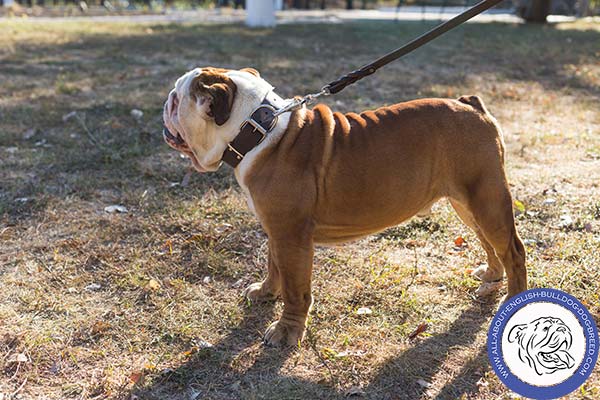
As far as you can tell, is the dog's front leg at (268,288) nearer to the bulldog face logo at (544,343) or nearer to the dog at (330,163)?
the dog at (330,163)

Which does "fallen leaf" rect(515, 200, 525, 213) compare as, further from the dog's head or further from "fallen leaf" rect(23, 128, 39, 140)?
"fallen leaf" rect(23, 128, 39, 140)

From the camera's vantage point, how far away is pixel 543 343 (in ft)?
9.77

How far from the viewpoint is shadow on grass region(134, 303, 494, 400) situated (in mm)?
3375

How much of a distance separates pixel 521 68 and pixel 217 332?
29.6 feet

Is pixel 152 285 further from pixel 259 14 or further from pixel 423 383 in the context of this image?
pixel 259 14

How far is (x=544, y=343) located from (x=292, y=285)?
139 centimetres

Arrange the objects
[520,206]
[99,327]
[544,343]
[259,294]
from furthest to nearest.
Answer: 1. [520,206]
2. [259,294]
3. [99,327]
4. [544,343]

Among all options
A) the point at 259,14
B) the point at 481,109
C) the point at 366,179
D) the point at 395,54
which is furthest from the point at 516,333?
the point at 259,14

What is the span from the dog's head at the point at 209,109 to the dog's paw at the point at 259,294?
98cm

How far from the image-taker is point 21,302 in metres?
4.12

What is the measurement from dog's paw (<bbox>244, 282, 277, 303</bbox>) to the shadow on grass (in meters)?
0.32

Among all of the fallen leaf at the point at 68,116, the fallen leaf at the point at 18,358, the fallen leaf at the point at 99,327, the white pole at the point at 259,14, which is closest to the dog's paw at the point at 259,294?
the fallen leaf at the point at 99,327

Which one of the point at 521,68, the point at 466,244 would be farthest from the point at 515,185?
the point at 521,68

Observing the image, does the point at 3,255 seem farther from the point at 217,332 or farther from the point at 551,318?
the point at 551,318
